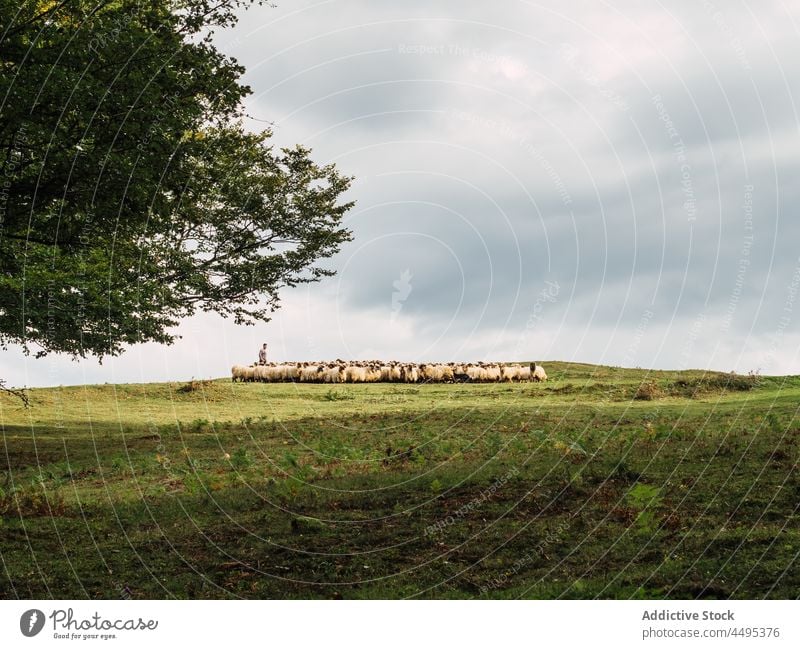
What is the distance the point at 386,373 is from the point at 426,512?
3334 cm

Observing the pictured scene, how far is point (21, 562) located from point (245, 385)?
2969 cm

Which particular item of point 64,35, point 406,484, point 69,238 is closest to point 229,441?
point 69,238

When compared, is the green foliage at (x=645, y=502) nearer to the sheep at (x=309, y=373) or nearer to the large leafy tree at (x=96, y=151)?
the large leafy tree at (x=96, y=151)

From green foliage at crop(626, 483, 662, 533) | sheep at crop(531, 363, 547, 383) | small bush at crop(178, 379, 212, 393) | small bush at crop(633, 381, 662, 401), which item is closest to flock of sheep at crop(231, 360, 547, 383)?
sheep at crop(531, 363, 547, 383)

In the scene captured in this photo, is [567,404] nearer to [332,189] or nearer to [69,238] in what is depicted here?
[332,189]

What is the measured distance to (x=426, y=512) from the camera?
13.4m

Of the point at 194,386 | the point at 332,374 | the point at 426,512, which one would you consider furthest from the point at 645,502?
the point at 332,374

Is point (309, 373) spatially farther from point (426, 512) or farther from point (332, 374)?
point (426, 512)

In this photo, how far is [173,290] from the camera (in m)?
30.8

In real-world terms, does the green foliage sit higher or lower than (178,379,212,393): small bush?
lower

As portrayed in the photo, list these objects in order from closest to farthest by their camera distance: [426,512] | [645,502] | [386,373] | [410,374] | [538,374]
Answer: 1. [645,502]
2. [426,512]
3. [538,374]
4. [410,374]
5. [386,373]

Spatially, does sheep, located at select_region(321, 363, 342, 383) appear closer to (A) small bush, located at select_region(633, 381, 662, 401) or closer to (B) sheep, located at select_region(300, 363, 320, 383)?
(B) sheep, located at select_region(300, 363, 320, 383)

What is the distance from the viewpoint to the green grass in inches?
430

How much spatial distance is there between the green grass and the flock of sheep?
2095cm
